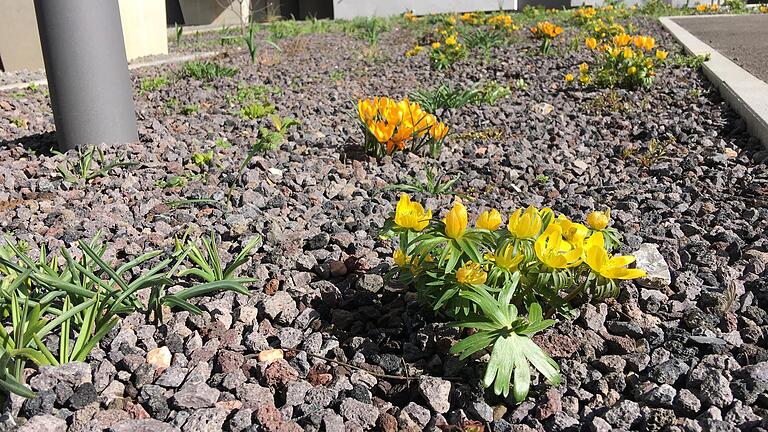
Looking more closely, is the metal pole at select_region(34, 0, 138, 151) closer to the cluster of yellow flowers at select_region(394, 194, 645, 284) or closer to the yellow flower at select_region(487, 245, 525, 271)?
the cluster of yellow flowers at select_region(394, 194, 645, 284)

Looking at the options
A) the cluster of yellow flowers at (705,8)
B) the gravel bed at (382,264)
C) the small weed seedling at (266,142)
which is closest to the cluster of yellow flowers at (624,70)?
the gravel bed at (382,264)

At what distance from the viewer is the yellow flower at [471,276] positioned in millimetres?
1527

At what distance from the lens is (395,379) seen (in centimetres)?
164

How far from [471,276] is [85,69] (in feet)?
8.52

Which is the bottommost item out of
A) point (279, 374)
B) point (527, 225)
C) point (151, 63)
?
point (279, 374)

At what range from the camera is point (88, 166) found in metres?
3.06

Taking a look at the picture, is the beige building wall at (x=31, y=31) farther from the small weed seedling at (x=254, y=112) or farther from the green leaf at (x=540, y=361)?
the green leaf at (x=540, y=361)

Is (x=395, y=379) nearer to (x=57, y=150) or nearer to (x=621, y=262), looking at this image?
(x=621, y=262)

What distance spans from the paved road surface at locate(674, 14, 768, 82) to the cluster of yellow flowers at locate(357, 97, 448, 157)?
2.66m

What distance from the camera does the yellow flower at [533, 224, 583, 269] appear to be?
1526mm

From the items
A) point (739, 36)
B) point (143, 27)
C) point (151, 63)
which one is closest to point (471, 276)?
point (151, 63)

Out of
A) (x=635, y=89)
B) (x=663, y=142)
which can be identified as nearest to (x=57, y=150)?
(x=663, y=142)

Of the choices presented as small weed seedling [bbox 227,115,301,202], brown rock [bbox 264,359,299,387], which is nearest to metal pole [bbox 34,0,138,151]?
small weed seedling [bbox 227,115,301,202]

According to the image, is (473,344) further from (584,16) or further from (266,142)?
(584,16)
